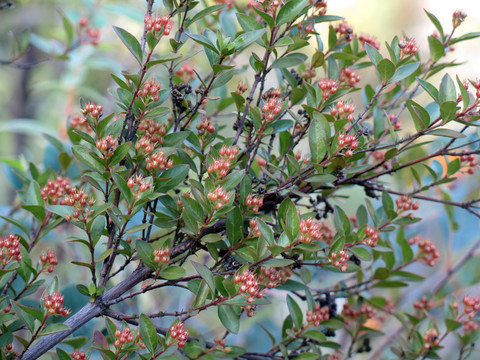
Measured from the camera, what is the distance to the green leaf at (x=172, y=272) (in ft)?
2.62

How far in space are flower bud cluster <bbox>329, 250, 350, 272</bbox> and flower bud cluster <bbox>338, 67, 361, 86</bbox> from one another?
362mm

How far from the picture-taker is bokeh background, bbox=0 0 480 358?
168cm

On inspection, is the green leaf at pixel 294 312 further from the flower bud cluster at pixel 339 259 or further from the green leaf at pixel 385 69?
the green leaf at pixel 385 69

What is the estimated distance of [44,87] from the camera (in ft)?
8.02

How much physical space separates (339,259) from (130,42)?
49 cm

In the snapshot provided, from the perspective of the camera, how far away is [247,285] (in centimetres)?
73

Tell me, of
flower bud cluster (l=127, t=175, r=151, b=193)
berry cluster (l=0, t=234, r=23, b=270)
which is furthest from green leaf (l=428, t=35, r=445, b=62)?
berry cluster (l=0, t=234, r=23, b=270)

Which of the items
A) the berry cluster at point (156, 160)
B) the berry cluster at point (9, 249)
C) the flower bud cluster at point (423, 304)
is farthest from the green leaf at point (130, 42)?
the flower bud cluster at point (423, 304)

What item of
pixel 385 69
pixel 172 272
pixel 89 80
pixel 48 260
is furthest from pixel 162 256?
pixel 89 80

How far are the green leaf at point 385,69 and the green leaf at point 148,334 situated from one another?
56cm

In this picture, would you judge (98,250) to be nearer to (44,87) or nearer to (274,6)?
(274,6)

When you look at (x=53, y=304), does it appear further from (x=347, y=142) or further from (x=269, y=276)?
(x=347, y=142)

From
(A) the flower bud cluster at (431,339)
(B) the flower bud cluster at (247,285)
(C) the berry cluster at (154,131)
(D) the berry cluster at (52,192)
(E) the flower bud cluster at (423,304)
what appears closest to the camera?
(B) the flower bud cluster at (247,285)

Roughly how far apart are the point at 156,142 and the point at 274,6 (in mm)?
299
